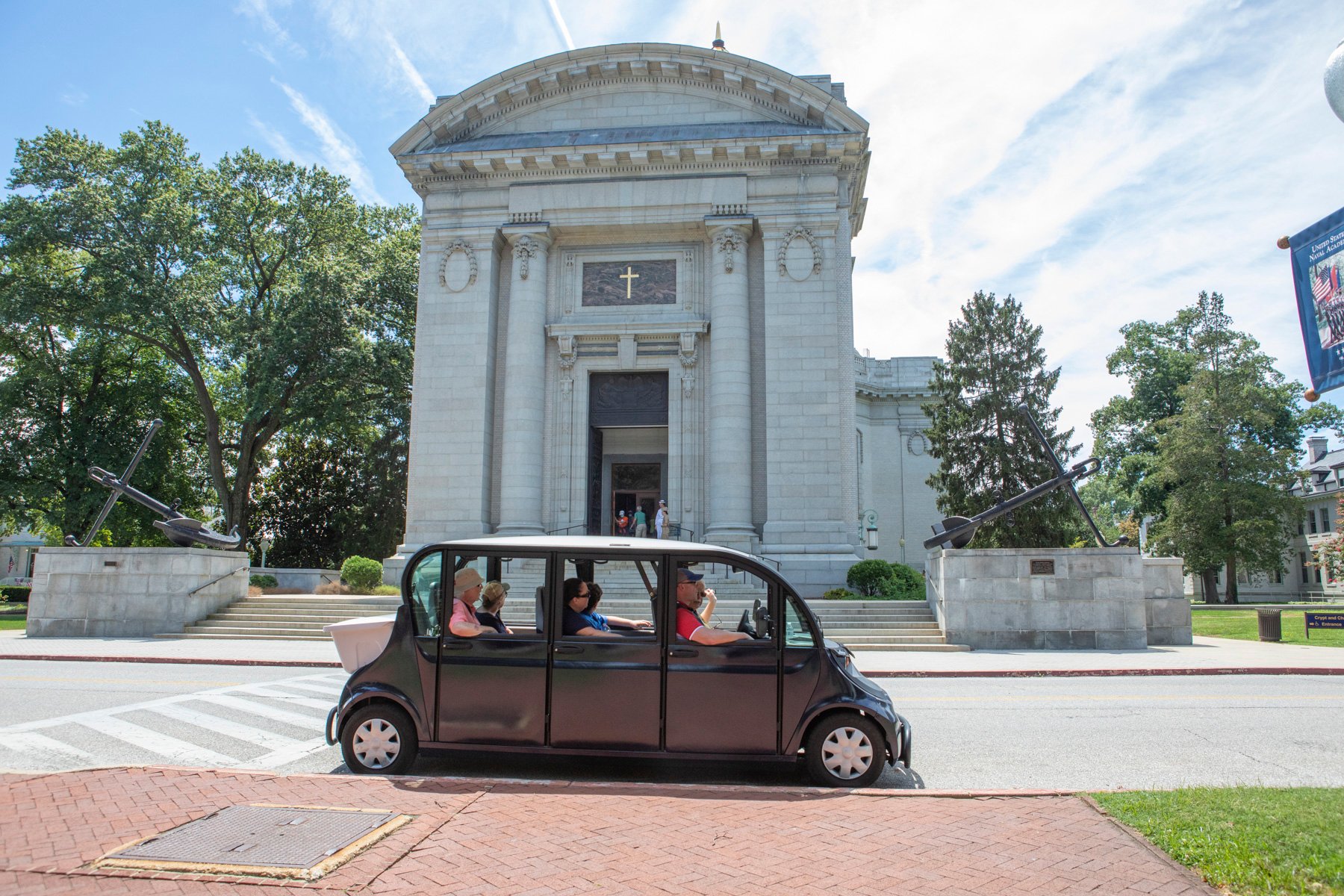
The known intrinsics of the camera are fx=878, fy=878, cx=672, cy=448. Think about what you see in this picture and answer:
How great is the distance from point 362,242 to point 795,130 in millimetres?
22003

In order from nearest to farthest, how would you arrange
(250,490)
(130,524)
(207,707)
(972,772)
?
(972,772) < (207,707) < (130,524) < (250,490)

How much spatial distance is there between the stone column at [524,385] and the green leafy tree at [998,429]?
1710 cm

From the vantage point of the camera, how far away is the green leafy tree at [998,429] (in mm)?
34750

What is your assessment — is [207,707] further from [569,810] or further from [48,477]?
[48,477]

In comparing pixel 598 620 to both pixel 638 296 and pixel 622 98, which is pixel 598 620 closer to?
pixel 638 296

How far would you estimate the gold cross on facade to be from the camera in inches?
1213

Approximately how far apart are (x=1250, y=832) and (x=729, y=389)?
2432 centimetres

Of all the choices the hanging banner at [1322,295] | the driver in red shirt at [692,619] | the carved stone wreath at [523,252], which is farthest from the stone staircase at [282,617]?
the hanging banner at [1322,295]

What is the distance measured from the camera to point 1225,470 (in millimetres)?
45938

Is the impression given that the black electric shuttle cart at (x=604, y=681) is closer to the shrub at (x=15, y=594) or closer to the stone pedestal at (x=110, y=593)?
the stone pedestal at (x=110, y=593)

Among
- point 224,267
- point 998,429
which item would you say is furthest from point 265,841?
point 224,267

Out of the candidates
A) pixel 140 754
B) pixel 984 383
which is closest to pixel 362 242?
pixel 984 383

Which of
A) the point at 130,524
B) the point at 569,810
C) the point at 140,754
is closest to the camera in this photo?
the point at 569,810

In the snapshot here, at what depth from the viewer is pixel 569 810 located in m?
5.52
